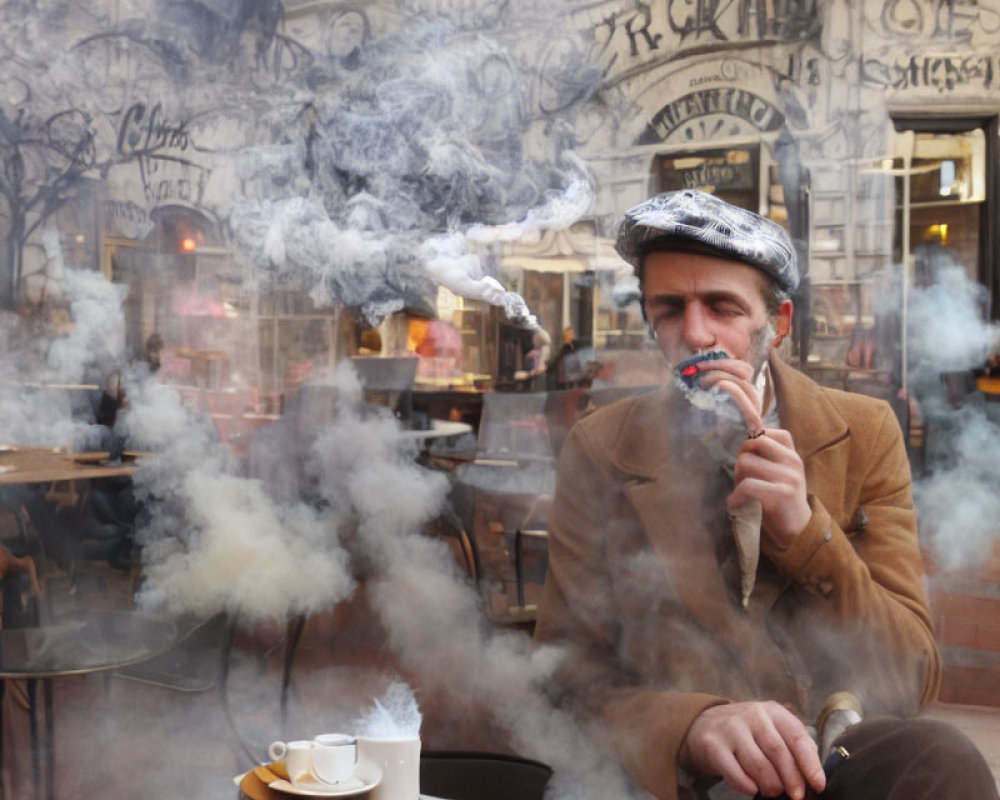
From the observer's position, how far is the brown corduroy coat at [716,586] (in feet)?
7.04

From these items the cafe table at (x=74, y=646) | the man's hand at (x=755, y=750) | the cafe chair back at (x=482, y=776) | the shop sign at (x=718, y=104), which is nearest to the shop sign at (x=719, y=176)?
the shop sign at (x=718, y=104)

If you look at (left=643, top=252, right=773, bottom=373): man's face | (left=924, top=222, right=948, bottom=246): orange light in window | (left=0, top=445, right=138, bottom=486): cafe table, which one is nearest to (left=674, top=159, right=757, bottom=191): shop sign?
(left=643, top=252, right=773, bottom=373): man's face

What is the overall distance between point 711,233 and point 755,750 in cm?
103

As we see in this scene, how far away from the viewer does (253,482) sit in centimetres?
290

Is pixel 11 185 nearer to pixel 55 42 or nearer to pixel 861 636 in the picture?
pixel 55 42

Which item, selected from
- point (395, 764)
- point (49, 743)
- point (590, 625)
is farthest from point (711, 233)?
point (49, 743)

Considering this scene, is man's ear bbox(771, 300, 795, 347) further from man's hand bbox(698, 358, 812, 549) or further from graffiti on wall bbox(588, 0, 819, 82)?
graffiti on wall bbox(588, 0, 819, 82)

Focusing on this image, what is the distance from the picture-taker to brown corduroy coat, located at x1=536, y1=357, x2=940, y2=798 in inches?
84.4

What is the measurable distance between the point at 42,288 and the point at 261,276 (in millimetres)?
658

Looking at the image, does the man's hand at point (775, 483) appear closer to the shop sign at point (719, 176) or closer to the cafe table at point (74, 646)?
the shop sign at point (719, 176)

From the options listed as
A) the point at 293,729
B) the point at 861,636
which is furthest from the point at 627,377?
the point at 293,729

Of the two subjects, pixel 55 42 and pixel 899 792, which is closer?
pixel 899 792

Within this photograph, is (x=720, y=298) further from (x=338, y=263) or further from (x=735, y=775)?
(x=338, y=263)

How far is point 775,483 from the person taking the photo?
2148mm
